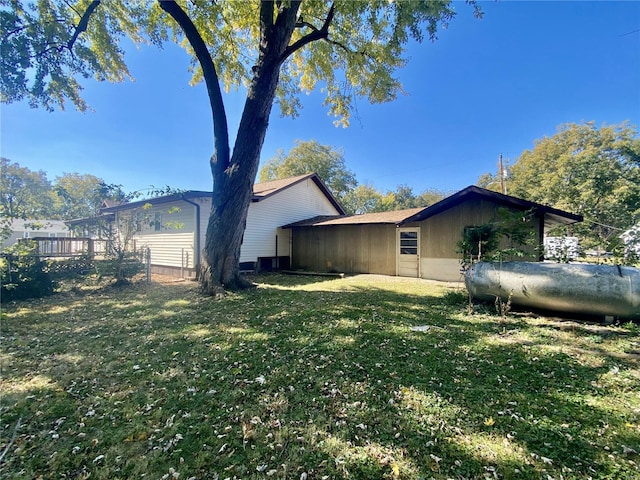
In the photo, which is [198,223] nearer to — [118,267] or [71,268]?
[118,267]

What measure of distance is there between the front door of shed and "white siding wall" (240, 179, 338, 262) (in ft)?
19.8

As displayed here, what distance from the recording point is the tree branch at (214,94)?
24.4 feet

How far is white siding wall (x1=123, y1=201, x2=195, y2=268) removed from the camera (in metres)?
11.8

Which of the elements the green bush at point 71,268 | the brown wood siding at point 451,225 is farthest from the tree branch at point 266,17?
the green bush at point 71,268

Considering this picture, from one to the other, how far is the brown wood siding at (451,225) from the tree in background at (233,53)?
16.5 feet

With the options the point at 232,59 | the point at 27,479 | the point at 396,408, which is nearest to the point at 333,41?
the point at 232,59

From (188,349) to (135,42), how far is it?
39.7 ft

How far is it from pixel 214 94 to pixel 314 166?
22515mm

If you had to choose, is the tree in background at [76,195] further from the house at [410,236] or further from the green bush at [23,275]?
the house at [410,236]

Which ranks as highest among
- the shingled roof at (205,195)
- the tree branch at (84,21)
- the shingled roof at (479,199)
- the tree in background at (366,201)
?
the tree branch at (84,21)

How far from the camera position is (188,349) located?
3.97 m

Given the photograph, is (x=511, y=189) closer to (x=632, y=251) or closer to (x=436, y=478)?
(x=632, y=251)

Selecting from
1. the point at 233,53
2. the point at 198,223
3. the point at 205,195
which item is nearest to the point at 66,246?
the point at 198,223

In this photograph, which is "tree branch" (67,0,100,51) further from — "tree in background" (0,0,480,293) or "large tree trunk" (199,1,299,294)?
"large tree trunk" (199,1,299,294)
